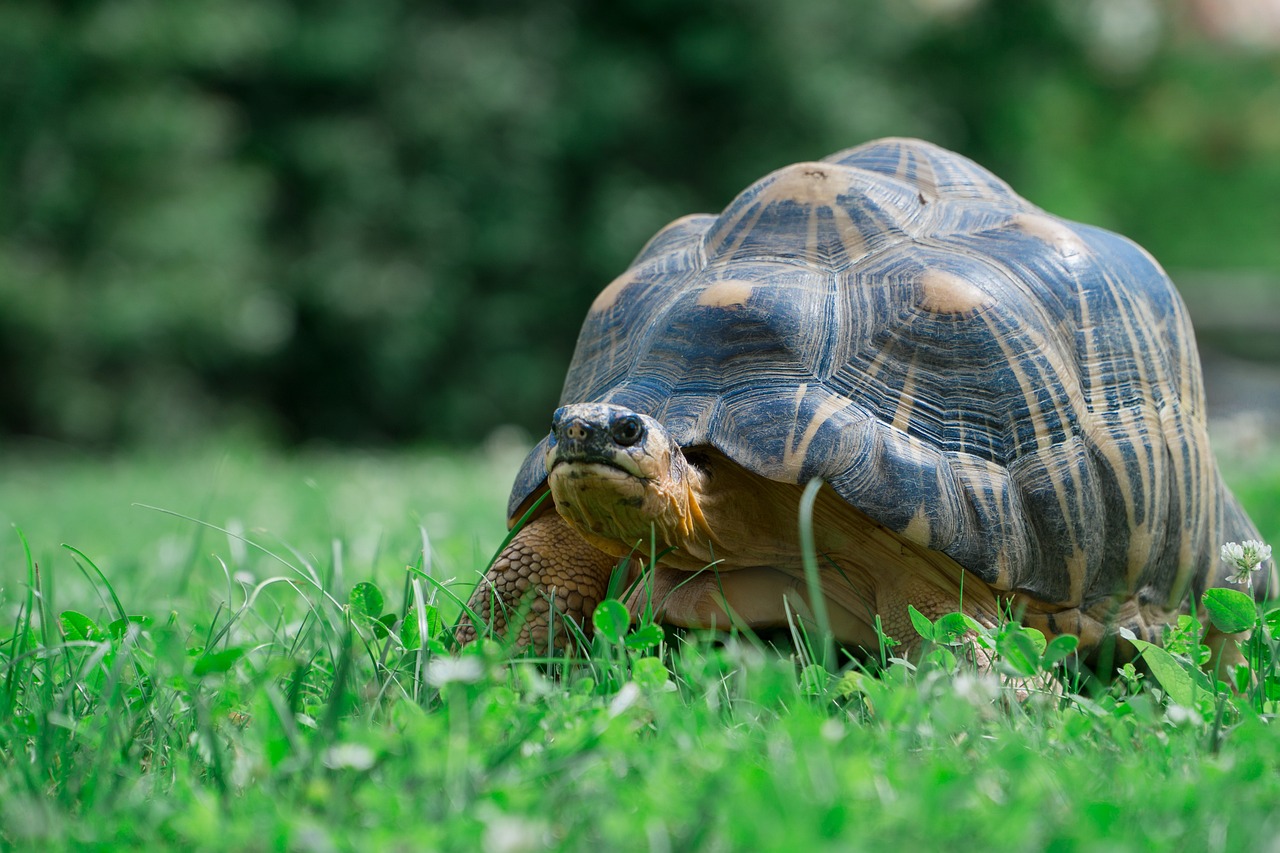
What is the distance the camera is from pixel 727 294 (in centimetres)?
198

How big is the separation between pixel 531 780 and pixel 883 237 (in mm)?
1307

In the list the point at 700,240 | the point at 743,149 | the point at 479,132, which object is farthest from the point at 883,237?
the point at 743,149

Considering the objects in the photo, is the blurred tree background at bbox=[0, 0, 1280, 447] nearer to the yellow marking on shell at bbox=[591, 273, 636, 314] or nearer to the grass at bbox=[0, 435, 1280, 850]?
the yellow marking on shell at bbox=[591, 273, 636, 314]

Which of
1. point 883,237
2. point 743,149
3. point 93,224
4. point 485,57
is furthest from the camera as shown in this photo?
point 743,149

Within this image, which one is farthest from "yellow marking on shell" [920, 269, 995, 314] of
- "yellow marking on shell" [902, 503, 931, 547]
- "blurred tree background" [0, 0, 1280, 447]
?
"blurred tree background" [0, 0, 1280, 447]

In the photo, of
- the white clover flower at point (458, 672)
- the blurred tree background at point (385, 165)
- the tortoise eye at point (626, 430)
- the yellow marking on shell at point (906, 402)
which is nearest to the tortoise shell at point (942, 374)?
the yellow marking on shell at point (906, 402)

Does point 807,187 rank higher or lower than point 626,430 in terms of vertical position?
higher

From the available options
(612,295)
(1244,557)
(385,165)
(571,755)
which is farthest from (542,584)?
(385,165)

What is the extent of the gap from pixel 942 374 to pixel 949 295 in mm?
141

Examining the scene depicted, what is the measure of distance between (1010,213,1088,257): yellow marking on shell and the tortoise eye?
3.05 feet

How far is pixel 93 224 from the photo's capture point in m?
8.77

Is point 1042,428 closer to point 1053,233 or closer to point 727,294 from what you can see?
point 1053,233

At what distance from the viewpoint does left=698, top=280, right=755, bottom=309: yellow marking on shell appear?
1962mm

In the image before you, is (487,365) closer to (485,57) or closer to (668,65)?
(485,57)
